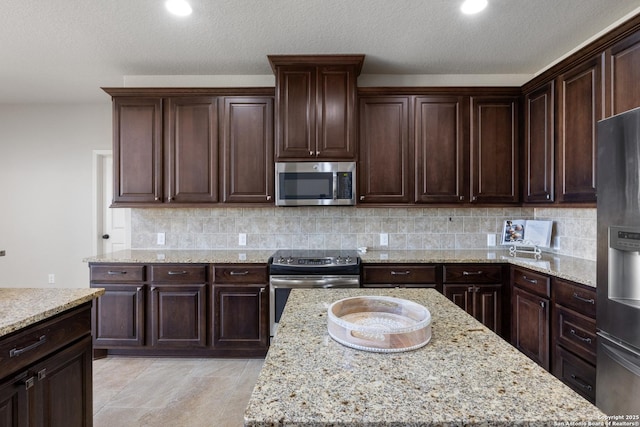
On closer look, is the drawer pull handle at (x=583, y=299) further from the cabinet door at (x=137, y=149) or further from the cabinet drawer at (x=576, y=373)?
the cabinet door at (x=137, y=149)

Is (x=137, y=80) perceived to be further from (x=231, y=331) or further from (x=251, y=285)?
(x=231, y=331)

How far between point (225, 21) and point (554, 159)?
2.85m

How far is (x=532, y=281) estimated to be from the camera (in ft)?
7.92

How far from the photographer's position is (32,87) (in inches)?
145

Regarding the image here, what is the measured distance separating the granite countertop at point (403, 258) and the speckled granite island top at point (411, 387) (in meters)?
1.74

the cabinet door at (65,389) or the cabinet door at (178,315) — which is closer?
the cabinet door at (65,389)

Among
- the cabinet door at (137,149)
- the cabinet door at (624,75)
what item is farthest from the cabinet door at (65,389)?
the cabinet door at (624,75)

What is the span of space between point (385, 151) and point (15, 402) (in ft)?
9.45

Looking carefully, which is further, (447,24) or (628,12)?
(447,24)

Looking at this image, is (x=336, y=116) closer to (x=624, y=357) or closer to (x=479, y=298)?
(x=479, y=298)

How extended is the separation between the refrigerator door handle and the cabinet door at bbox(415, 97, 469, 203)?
1.67 m

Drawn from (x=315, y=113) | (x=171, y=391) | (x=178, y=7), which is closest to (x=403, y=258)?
(x=315, y=113)

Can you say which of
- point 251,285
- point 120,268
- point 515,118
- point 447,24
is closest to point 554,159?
point 515,118

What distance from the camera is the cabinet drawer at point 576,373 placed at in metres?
1.88
